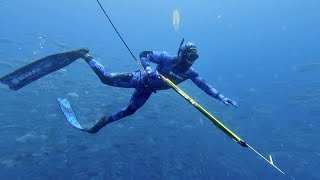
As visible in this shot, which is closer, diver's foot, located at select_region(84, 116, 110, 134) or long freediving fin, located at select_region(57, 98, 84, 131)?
diver's foot, located at select_region(84, 116, 110, 134)

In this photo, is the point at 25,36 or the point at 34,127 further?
the point at 25,36

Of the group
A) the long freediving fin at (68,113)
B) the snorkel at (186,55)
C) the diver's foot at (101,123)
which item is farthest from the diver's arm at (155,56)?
the long freediving fin at (68,113)

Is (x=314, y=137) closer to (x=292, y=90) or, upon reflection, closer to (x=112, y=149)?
(x=292, y=90)

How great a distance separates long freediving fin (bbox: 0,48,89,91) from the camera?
8484mm

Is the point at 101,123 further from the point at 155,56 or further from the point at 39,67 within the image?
the point at 155,56

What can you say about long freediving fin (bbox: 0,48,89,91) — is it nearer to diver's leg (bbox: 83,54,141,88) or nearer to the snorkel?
diver's leg (bbox: 83,54,141,88)

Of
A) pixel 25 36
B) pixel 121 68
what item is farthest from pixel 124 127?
pixel 25 36

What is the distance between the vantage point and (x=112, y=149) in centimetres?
1700

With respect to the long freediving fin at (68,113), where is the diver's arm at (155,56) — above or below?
above

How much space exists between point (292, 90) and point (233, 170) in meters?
16.3

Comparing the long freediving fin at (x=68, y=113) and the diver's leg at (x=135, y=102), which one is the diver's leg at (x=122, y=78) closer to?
the diver's leg at (x=135, y=102)

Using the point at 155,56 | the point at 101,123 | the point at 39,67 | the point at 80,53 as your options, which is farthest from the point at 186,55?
the point at 39,67

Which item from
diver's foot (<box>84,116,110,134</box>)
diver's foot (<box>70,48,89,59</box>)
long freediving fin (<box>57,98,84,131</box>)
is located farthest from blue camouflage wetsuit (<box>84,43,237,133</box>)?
long freediving fin (<box>57,98,84,131</box>)

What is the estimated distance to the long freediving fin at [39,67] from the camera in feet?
27.8
